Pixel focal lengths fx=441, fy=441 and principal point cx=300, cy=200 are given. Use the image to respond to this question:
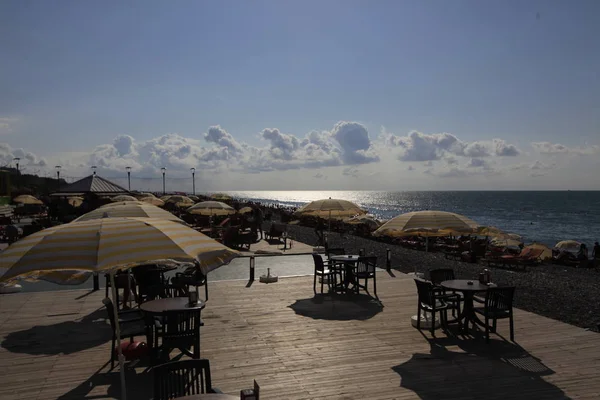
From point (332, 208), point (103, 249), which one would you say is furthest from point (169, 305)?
point (332, 208)

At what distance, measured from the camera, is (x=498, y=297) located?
675 centimetres

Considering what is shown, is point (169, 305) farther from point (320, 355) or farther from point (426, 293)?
point (426, 293)

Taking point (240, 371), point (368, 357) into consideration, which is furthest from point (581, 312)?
point (240, 371)

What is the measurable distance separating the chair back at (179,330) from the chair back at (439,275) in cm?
442

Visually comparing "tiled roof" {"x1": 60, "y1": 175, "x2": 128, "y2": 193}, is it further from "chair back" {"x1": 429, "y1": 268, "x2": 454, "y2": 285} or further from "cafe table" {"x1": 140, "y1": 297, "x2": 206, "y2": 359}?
"chair back" {"x1": 429, "y1": 268, "x2": 454, "y2": 285}

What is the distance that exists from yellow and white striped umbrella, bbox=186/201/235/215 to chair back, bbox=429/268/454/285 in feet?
36.3

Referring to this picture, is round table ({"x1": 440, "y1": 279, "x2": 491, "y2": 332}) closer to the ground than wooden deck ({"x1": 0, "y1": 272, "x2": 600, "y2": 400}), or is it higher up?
higher up

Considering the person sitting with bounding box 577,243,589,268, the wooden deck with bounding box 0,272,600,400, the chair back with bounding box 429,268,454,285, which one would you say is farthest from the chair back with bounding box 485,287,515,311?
the person sitting with bounding box 577,243,589,268

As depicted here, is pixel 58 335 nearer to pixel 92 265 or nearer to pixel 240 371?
pixel 240 371

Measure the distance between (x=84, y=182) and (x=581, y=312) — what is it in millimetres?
18801

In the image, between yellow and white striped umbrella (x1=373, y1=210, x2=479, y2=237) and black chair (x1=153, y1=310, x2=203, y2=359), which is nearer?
black chair (x1=153, y1=310, x2=203, y2=359)

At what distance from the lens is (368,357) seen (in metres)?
6.06

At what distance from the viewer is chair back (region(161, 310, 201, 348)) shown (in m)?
5.47

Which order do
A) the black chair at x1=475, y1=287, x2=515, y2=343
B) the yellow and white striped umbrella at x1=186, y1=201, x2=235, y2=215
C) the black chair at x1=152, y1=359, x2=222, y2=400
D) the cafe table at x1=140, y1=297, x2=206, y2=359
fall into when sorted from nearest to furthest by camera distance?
the black chair at x1=152, y1=359, x2=222, y2=400 < the cafe table at x1=140, y1=297, x2=206, y2=359 < the black chair at x1=475, y1=287, x2=515, y2=343 < the yellow and white striped umbrella at x1=186, y1=201, x2=235, y2=215
